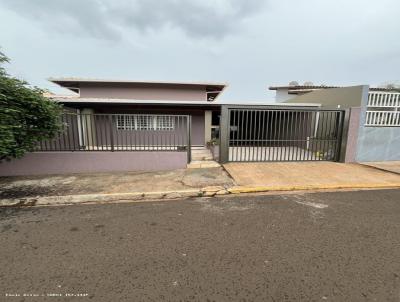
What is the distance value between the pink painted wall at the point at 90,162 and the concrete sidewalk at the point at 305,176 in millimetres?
2131

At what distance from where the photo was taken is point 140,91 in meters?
11.9

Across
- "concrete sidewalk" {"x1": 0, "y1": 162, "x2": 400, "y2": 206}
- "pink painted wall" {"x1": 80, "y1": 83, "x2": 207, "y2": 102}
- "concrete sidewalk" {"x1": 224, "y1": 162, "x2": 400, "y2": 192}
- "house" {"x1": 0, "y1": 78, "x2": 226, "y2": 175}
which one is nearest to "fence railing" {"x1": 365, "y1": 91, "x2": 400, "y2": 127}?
"concrete sidewalk" {"x1": 224, "y1": 162, "x2": 400, "y2": 192}

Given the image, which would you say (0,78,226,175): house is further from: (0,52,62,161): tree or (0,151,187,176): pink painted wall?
(0,52,62,161): tree

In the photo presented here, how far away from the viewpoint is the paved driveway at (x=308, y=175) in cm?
521

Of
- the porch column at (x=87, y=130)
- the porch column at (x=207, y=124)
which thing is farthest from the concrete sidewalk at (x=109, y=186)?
the porch column at (x=207, y=124)

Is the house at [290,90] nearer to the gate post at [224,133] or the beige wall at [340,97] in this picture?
the beige wall at [340,97]

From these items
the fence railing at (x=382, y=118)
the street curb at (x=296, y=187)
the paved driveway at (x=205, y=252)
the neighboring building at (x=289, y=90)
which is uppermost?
the neighboring building at (x=289, y=90)

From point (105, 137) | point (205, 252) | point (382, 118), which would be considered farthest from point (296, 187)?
point (105, 137)

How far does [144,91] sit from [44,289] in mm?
11239

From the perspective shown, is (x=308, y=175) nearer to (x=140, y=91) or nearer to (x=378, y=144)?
(x=378, y=144)

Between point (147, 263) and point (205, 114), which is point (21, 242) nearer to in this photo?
point (147, 263)

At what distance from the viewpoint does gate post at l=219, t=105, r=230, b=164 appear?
716 cm

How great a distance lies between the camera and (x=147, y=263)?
2.32 metres

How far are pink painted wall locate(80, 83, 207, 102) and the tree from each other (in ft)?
22.4
